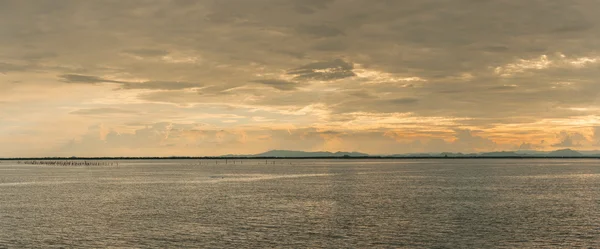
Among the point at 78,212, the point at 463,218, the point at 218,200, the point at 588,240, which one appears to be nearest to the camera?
the point at 588,240

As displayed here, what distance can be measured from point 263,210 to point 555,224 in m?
35.4

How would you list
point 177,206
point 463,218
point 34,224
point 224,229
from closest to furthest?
point 224,229 < point 34,224 < point 463,218 < point 177,206

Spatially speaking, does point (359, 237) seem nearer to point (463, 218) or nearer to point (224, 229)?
point (224, 229)

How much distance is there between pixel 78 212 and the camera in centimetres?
6800

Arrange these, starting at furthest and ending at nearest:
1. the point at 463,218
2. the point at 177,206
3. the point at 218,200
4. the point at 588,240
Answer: the point at 218,200
the point at 177,206
the point at 463,218
the point at 588,240

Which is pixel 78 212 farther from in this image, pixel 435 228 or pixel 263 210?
pixel 435 228

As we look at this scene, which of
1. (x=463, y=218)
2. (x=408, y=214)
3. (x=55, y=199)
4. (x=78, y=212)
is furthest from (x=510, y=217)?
(x=55, y=199)

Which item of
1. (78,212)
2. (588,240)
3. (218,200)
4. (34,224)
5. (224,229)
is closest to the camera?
(588,240)

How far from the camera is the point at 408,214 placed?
64.8m

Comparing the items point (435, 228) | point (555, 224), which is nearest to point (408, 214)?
point (435, 228)

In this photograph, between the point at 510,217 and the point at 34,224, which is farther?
the point at 510,217

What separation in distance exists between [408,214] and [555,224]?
1655 cm

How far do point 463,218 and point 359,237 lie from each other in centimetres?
1824

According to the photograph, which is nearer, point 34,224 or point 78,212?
point 34,224
